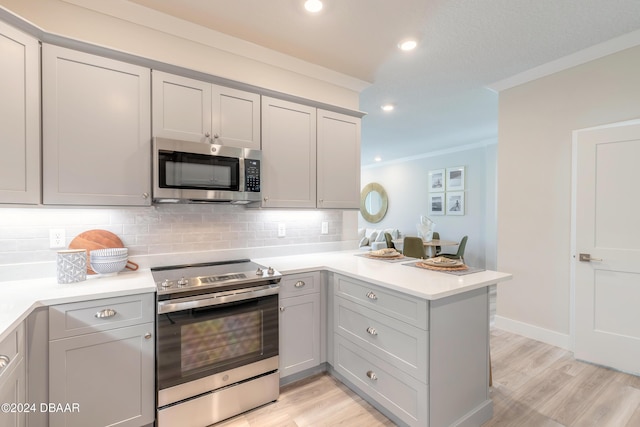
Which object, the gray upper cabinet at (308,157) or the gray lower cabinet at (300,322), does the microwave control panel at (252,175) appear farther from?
the gray lower cabinet at (300,322)

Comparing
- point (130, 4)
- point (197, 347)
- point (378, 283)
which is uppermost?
point (130, 4)

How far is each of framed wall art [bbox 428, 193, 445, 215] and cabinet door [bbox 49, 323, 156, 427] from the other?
241 inches

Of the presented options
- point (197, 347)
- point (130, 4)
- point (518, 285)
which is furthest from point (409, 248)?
point (130, 4)

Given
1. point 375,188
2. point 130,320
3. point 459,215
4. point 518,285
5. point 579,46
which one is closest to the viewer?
point 130,320

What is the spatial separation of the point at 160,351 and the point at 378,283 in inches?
53.9

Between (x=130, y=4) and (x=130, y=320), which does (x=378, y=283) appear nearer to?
(x=130, y=320)

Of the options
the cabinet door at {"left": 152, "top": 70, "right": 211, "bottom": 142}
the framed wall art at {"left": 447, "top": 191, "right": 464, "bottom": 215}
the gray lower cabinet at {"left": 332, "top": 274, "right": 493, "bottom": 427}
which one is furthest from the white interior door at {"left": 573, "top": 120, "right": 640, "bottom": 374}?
the framed wall art at {"left": 447, "top": 191, "right": 464, "bottom": 215}

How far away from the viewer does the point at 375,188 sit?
849 cm

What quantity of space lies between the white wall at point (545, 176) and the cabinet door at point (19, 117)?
413cm

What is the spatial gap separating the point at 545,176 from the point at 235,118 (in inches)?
123

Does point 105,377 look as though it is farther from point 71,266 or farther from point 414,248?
point 414,248

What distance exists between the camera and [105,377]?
158 cm

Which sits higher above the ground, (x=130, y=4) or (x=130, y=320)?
(x=130, y=4)

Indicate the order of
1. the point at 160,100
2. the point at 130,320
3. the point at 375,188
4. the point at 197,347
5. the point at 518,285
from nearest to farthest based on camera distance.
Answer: the point at 130,320 → the point at 197,347 → the point at 160,100 → the point at 518,285 → the point at 375,188
